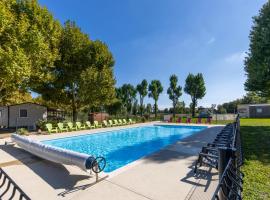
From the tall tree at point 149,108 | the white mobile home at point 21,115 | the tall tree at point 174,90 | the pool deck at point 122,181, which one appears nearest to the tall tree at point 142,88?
the tall tree at point 174,90

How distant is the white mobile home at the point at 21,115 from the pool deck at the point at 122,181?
16.9 metres

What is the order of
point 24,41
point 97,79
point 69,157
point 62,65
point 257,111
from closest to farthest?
point 69,157
point 24,41
point 62,65
point 97,79
point 257,111

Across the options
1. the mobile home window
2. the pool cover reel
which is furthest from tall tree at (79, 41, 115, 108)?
the pool cover reel

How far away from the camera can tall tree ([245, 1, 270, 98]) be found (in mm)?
12523

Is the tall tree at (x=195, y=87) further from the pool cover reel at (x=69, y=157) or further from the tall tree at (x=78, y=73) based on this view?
the pool cover reel at (x=69, y=157)

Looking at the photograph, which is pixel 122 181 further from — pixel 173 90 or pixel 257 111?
pixel 257 111

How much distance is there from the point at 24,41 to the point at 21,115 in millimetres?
12054

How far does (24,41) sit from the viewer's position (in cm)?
1302

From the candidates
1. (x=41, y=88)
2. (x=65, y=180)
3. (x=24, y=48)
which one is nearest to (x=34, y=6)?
(x=24, y=48)

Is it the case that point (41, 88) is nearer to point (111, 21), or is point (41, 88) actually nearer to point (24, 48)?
point (24, 48)

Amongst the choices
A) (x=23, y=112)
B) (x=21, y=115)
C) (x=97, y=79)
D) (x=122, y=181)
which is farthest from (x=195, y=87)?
(x=122, y=181)

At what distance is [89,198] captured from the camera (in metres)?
3.86

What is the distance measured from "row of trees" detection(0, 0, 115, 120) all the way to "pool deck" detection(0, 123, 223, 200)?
36.5ft

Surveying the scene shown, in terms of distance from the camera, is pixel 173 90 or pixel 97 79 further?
pixel 173 90
